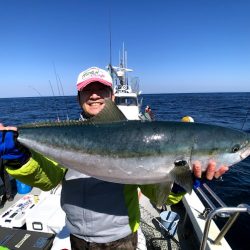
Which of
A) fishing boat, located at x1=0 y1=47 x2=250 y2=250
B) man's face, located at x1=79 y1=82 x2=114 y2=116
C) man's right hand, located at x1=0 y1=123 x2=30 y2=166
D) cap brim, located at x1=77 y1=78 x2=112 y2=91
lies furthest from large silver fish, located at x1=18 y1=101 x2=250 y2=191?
fishing boat, located at x1=0 y1=47 x2=250 y2=250

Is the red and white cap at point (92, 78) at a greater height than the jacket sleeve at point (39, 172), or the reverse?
the red and white cap at point (92, 78)

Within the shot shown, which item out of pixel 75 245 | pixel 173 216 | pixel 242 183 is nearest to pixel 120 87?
pixel 242 183

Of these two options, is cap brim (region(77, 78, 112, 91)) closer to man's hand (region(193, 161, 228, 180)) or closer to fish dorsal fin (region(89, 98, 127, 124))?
fish dorsal fin (region(89, 98, 127, 124))

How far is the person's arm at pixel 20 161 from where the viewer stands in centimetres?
259

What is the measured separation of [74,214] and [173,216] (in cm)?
342

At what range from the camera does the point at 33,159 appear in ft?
8.80

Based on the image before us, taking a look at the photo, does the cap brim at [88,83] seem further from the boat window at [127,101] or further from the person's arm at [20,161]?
the boat window at [127,101]

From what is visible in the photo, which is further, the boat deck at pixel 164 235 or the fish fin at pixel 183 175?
the boat deck at pixel 164 235

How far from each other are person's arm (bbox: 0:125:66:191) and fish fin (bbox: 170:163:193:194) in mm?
1356

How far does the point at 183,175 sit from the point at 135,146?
0.55 metres

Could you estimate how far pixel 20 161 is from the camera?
8.55 ft

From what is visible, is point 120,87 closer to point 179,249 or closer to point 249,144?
point 179,249

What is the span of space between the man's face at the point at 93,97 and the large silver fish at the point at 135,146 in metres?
0.37

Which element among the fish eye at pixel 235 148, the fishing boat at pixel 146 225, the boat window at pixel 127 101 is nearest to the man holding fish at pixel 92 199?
the fish eye at pixel 235 148
